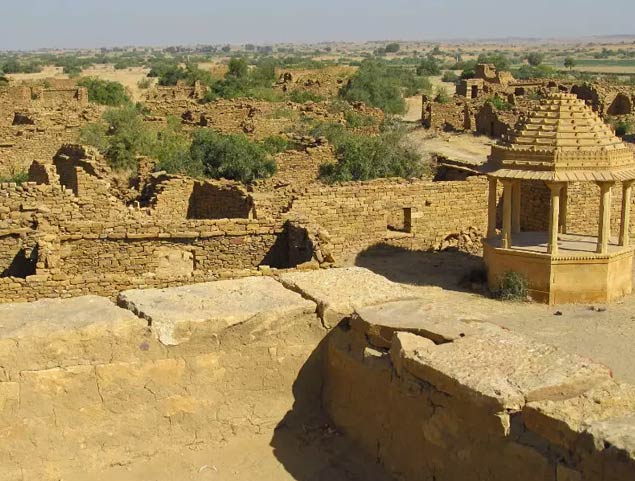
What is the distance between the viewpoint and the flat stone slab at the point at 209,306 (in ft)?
13.7

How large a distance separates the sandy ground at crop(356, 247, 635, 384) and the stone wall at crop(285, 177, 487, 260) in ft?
1.29

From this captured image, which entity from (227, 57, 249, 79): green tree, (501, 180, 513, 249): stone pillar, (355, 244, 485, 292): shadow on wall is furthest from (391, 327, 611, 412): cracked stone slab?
(227, 57, 249, 79): green tree

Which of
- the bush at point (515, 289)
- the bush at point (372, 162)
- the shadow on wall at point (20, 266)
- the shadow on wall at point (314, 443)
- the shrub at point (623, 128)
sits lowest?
the shrub at point (623, 128)

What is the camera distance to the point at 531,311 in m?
11.7

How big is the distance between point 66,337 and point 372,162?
15.7 m

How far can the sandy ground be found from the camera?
984 cm

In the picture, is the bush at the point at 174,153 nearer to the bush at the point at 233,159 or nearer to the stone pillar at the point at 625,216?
the bush at the point at 233,159

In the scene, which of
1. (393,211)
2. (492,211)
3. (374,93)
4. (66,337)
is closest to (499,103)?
(374,93)

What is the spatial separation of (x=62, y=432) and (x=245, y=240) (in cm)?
713

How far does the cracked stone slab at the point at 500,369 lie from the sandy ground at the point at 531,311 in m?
4.33

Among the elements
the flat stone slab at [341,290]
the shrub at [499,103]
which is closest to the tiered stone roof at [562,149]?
the flat stone slab at [341,290]

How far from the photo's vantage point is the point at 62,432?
4.02 m

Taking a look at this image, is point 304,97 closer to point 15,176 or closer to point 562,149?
point 15,176

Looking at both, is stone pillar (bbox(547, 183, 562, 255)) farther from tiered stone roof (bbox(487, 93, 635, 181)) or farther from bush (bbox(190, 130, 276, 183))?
bush (bbox(190, 130, 276, 183))
